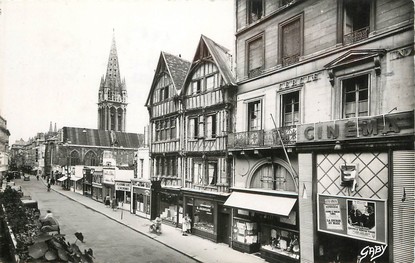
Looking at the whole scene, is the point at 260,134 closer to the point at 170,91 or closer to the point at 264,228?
the point at 264,228

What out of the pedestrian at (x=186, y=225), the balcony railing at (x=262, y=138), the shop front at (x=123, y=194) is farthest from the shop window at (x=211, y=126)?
the shop front at (x=123, y=194)

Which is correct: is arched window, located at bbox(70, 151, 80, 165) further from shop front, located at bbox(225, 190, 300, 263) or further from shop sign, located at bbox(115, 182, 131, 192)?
shop front, located at bbox(225, 190, 300, 263)

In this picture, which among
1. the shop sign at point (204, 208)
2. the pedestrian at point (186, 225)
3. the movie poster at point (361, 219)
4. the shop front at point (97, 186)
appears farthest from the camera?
the shop front at point (97, 186)

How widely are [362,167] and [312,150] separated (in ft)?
7.24

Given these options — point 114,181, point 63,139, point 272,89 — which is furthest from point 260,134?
point 63,139

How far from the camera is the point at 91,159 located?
78625mm

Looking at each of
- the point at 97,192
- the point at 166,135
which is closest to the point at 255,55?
the point at 166,135

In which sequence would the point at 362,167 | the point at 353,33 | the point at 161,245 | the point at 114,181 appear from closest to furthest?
the point at 362,167 → the point at 353,33 → the point at 161,245 → the point at 114,181

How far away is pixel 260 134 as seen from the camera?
609 inches

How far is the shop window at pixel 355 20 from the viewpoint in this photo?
11.8 m

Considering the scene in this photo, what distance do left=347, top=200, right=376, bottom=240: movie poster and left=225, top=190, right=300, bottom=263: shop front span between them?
9.42 ft

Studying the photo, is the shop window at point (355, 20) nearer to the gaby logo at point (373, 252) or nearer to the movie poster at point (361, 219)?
the movie poster at point (361, 219)

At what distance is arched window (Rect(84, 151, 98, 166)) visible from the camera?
3071 inches

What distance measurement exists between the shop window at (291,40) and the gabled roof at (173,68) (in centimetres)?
1054
